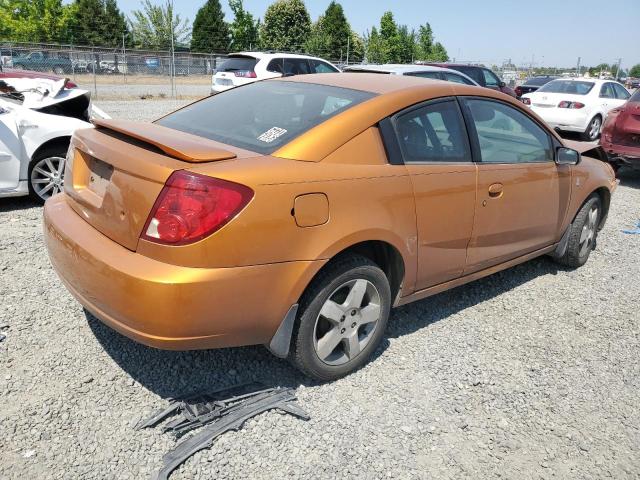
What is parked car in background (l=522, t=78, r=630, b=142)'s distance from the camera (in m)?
12.9

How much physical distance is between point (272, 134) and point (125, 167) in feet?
2.52

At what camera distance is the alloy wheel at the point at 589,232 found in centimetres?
489

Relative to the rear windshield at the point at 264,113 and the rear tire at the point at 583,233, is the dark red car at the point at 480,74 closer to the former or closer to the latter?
Answer: the rear tire at the point at 583,233

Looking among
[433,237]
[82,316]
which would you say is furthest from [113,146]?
[433,237]

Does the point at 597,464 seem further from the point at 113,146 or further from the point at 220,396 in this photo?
the point at 113,146

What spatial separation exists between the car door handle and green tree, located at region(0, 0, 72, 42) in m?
49.0

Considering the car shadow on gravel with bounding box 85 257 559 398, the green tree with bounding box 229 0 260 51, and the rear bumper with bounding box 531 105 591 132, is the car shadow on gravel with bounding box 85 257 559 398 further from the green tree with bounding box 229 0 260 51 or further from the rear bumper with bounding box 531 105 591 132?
the green tree with bounding box 229 0 260 51

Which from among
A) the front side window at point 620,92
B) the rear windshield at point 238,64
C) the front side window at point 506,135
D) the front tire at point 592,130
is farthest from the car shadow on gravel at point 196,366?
the front side window at point 620,92

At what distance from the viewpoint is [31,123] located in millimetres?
5566

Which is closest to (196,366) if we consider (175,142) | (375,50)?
(175,142)

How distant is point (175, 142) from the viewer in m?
2.64

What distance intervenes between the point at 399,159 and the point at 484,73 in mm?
12051

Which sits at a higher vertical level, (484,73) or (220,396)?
(484,73)

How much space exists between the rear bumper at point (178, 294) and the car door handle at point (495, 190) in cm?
149
